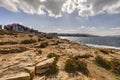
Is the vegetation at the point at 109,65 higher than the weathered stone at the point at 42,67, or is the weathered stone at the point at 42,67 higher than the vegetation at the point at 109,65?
the weathered stone at the point at 42,67

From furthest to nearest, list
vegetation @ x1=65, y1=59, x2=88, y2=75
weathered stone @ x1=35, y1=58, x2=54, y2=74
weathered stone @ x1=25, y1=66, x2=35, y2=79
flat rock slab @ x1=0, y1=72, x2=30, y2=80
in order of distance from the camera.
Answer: vegetation @ x1=65, y1=59, x2=88, y2=75
weathered stone @ x1=35, y1=58, x2=54, y2=74
weathered stone @ x1=25, y1=66, x2=35, y2=79
flat rock slab @ x1=0, y1=72, x2=30, y2=80

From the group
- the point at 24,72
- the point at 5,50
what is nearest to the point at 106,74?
the point at 24,72

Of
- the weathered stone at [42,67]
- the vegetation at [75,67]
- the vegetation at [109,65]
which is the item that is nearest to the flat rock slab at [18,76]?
the weathered stone at [42,67]

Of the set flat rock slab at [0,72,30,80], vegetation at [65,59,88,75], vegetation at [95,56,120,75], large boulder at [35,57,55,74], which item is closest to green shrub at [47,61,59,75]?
large boulder at [35,57,55,74]

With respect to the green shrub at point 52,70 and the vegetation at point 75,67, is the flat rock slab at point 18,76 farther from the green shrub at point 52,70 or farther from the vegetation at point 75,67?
the vegetation at point 75,67

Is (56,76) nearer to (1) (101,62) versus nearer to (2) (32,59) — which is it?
(2) (32,59)

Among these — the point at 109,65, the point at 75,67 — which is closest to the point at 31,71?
the point at 75,67

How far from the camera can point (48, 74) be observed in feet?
44.3

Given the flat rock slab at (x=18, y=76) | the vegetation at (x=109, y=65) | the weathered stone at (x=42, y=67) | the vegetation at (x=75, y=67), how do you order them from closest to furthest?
the flat rock slab at (x=18, y=76) < the weathered stone at (x=42, y=67) < the vegetation at (x=75, y=67) < the vegetation at (x=109, y=65)

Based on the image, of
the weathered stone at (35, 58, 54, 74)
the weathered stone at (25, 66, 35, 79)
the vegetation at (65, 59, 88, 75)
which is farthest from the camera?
the vegetation at (65, 59, 88, 75)

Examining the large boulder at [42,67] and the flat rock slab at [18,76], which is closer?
the flat rock slab at [18,76]

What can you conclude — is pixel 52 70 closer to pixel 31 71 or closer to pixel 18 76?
pixel 31 71

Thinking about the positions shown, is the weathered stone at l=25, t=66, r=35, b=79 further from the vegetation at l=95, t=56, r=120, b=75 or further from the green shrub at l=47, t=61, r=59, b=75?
the vegetation at l=95, t=56, r=120, b=75

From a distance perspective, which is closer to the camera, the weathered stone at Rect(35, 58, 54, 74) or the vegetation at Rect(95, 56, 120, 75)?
the weathered stone at Rect(35, 58, 54, 74)
